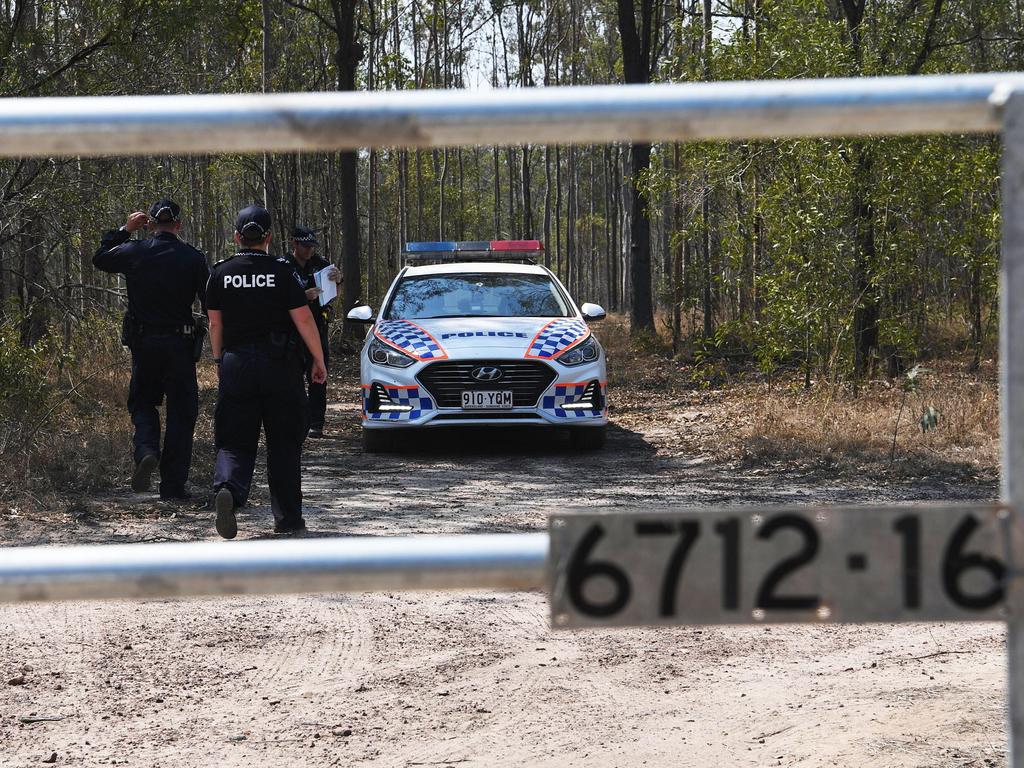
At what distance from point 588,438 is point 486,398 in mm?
1131

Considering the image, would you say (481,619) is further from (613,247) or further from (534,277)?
(613,247)

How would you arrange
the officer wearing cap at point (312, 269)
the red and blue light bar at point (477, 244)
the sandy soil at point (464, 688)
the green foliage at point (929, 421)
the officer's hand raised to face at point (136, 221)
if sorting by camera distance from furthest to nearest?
the red and blue light bar at point (477, 244) < the officer wearing cap at point (312, 269) < the green foliage at point (929, 421) < the officer's hand raised to face at point (136, 221) < the sandy soil at point (464, 688)

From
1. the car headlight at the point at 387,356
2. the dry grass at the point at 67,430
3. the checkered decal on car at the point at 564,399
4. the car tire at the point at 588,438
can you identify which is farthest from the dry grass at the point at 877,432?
the dry grass at the point at 67,430

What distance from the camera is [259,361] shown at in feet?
23.6

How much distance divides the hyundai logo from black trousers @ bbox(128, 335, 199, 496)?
2.55 metres

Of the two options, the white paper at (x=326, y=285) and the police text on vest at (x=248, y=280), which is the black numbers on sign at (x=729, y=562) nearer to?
the police text on vest at (x=248, y=280)

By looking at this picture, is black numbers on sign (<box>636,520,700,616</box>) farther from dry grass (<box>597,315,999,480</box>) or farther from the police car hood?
the police car hood

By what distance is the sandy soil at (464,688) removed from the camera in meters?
3.80

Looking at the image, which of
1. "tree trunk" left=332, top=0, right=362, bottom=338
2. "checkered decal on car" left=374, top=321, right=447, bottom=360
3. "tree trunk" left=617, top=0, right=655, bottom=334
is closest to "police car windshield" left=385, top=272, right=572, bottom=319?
"checkered decal on car" left=374, top=321, right=447, bottom=360

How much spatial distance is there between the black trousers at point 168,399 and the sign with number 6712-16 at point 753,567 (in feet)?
24.3

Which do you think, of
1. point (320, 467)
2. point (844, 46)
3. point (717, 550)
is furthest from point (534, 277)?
point (717, 550)

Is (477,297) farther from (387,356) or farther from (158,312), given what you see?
(158,312)

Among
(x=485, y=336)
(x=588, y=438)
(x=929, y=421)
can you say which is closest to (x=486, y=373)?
(x=485, y=336)

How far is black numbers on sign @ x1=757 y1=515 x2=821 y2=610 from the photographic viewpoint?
1.36 metres
